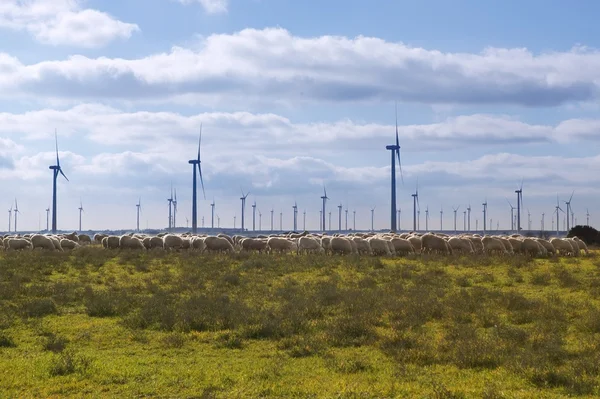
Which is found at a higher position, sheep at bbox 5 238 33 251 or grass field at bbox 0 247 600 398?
sheep at bbox 5 238 33 251

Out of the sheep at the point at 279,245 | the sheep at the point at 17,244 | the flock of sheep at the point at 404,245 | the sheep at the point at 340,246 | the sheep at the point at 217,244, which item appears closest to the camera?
the flock of sheep at the point at 404,245

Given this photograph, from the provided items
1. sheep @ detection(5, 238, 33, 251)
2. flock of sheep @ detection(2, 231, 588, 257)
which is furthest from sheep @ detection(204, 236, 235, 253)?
sheep @ detection(5, 238, 33, 251)

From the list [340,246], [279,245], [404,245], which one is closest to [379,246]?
[404,245]

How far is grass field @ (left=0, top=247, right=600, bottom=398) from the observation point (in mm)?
11961

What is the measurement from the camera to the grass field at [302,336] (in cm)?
1196

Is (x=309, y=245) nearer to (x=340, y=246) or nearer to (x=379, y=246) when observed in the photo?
(x=340, y=246)

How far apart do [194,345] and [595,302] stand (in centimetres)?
1225

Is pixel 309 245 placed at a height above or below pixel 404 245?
below

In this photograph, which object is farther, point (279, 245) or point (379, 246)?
point (279, 245)

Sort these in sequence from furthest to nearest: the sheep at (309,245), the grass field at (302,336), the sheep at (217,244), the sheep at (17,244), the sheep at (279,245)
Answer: the sheep at (17,244) → the sheep at (217,244) → the sheep at (279,245) → the sheep at (309,245) → the grass field at (302,336)

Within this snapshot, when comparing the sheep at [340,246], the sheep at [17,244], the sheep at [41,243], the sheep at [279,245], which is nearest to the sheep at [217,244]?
the sheep at [279,245]

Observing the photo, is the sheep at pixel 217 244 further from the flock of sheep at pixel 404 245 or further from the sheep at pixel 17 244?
the sheep at pixel 17 244

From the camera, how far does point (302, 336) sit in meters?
15.7

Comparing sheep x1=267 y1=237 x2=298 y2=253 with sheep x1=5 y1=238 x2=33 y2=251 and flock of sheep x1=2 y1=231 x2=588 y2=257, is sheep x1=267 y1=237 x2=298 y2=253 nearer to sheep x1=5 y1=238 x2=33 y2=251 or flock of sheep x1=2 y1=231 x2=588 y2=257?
flock of sheep x1=2 y1=231 x2=588 y2=257
